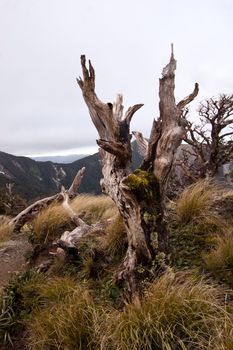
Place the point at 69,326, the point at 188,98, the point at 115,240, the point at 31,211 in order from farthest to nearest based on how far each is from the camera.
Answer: the point at 31,211 → the point at 115,240 → the point at 188,98 → the point at 69,326

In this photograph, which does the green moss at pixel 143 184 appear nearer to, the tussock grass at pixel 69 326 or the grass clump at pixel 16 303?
the tussock grass at pixel 69 326

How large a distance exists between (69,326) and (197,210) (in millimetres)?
3560

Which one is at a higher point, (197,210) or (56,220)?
(197,210)

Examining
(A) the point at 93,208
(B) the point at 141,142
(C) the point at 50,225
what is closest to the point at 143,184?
(B) the point at 141,142

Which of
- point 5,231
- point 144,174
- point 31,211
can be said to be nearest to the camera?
point 144,174

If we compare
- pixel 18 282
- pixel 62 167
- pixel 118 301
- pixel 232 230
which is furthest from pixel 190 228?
pixel 62 167

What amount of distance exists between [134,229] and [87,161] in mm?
178856

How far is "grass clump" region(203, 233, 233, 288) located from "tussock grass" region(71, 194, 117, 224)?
5303 millimetres

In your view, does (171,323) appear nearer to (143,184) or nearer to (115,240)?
(143,184)

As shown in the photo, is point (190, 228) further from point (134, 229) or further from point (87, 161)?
point (87, 161)

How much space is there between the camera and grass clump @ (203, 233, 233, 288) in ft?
15.6

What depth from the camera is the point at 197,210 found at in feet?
22.5

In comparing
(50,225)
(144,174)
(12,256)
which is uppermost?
(144,174)

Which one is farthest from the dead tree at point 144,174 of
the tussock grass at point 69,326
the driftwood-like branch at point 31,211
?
the driftwood-like branch at point 31,211
